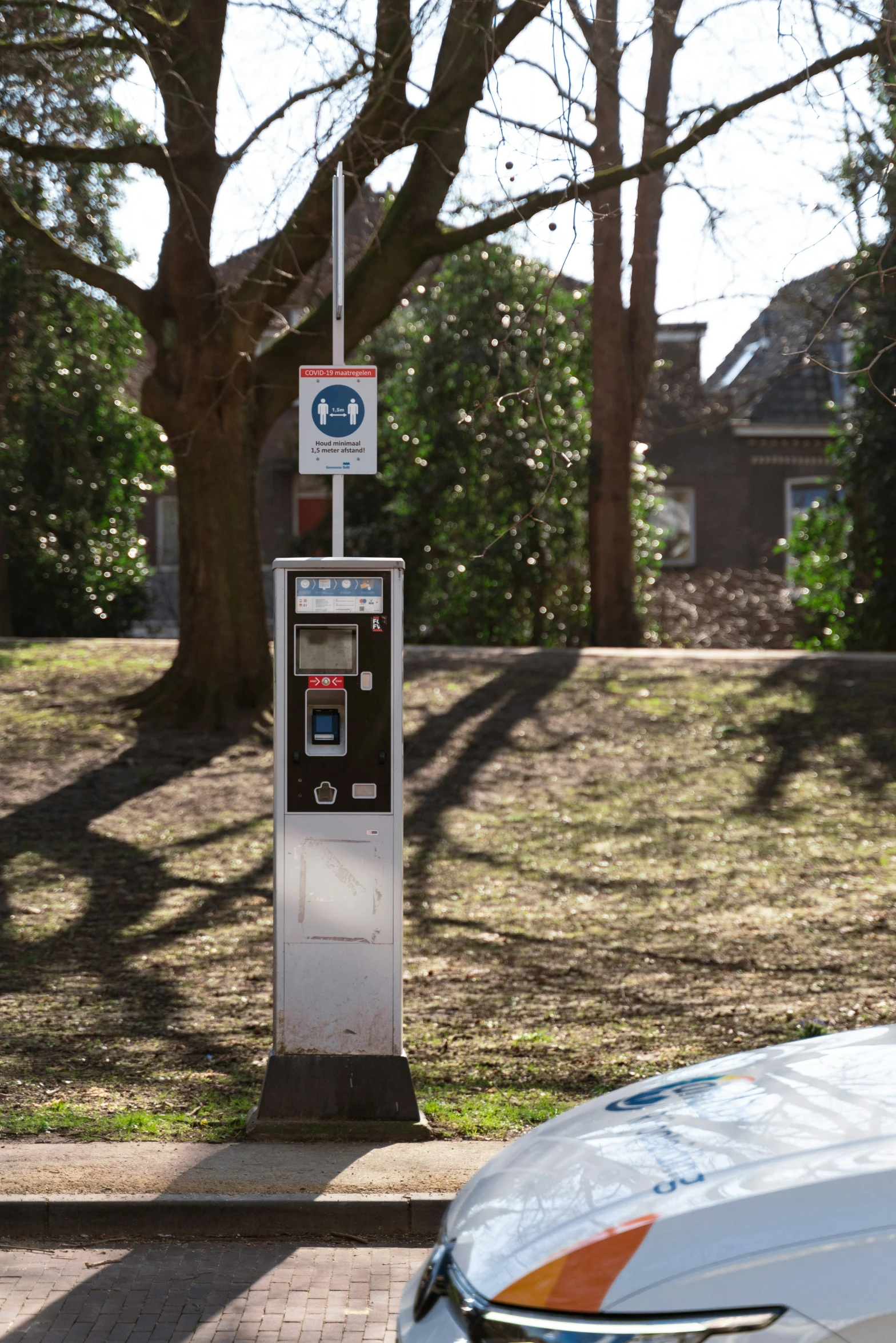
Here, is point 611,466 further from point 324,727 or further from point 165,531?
point 165,531

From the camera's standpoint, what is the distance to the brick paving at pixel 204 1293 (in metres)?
3.67

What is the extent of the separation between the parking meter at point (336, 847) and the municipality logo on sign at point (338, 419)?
50 centimetres

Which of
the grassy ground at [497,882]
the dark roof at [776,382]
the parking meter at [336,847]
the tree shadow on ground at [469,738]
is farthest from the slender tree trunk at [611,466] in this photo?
the parking meter at [336,847]

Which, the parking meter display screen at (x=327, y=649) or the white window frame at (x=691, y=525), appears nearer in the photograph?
the parking meter display screen at (x=327, y=649)

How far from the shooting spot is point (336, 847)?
16.2ft

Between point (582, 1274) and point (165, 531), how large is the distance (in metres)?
27.5

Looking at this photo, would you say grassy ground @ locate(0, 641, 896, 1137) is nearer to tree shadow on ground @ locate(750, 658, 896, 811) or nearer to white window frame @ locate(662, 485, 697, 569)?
tree shadow on ground @ locate(750, 658, 896, 811)

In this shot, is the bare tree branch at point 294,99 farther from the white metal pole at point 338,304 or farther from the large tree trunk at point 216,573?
the white metal pole at point 338,304

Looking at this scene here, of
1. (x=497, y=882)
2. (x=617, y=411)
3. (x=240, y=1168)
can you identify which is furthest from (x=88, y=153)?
(x=240, y=1168)

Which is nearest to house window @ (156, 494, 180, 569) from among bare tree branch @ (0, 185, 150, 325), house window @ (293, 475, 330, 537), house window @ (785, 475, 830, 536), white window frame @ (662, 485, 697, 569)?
house window @ (293, 475, 330, 537)

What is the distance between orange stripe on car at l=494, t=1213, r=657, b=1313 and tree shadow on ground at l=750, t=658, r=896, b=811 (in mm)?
8122

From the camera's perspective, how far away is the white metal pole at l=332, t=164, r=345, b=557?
16.4 ft

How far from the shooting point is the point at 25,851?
30.2 feet

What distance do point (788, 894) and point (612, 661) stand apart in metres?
5.60
